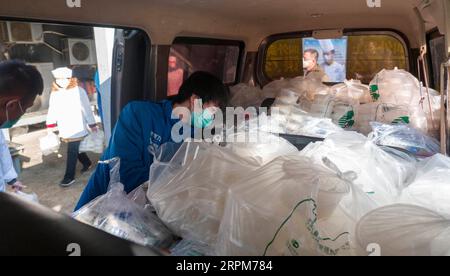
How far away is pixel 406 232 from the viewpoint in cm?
71

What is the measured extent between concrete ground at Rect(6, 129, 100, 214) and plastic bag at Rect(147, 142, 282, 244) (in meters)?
2.74

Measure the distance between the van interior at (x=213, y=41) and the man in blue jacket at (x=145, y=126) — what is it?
1.35 ft

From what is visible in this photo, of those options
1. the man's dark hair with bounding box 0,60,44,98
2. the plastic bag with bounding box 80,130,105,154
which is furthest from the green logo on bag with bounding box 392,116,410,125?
the plastic bag with bounding box 80,130,105,154

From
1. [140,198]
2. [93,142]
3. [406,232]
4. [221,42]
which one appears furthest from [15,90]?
[93,142]

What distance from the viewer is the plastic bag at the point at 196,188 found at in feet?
3.08

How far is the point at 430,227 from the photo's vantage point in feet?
2.33

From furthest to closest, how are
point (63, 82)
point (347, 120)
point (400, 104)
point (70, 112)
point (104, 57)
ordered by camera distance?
point (70, 112) → point (63, 82) → point (104, 57) → point (347, 120) → point (400, 104)

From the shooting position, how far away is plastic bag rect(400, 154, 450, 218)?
0.89 meters

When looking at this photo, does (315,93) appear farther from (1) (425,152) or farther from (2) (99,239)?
(2) (99,239)

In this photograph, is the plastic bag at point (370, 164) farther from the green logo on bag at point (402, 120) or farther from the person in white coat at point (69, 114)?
the person in white coat at point (69, 114)

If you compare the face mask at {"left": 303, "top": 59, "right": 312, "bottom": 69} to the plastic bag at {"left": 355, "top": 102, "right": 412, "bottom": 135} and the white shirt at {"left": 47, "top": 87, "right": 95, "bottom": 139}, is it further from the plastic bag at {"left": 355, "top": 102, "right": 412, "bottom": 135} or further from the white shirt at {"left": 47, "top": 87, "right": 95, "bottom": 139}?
the white shirt at {"left": 47, "top": 87, "right": 95, "bottom": 139}

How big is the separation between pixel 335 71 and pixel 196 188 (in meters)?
2.45

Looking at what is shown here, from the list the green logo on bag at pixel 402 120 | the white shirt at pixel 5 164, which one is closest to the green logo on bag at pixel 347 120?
the green logo on bag at pixel 402 120

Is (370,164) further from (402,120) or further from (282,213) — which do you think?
(402,120)
